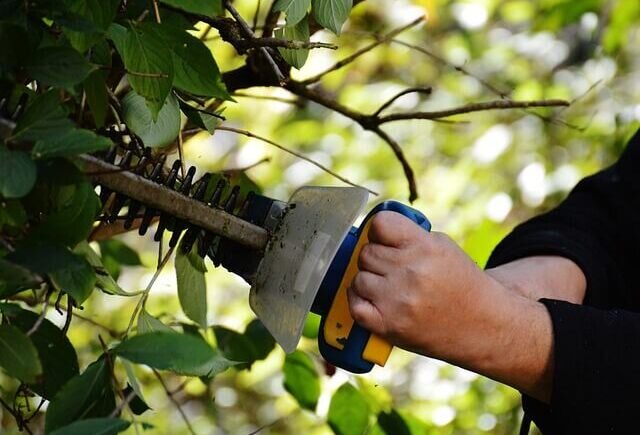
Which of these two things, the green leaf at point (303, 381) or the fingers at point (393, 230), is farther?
the green leaf at point (303, 381)

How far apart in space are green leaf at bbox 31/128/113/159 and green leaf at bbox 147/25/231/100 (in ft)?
0.43

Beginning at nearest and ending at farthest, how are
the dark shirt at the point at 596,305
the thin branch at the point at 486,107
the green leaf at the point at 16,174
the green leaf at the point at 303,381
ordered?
the green leaf at the point at 16,174 < the dark shirt at the point at 596,305 < the thin branch at the point at 486,107 < the green leaf at the point at 303,381

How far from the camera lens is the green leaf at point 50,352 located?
0.70m

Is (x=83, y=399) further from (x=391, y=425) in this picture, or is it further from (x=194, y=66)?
(x=391, y=425)

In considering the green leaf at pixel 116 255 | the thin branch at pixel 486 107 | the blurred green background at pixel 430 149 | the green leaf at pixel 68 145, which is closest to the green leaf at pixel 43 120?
the green leaf at pixel 68 145

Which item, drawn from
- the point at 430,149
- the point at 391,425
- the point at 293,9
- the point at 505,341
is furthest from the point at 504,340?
the point at 430,149

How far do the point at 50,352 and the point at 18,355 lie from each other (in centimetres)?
9

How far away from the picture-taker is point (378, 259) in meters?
0.85

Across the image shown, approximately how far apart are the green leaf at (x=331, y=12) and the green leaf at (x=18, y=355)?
30 cm

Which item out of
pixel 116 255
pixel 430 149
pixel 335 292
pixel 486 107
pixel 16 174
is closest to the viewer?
pixel 16 174

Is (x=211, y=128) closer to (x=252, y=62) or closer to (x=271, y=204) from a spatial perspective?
(x=271, y=204)

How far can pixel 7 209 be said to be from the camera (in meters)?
0.62

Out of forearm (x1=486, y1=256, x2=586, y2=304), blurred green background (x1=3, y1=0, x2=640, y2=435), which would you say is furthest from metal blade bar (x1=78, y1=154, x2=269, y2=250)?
blurred green background (x1=3, y1=0, x2=640, y2=435)

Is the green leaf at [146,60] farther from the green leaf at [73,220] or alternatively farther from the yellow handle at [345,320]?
the yellow handle at [345,320]
